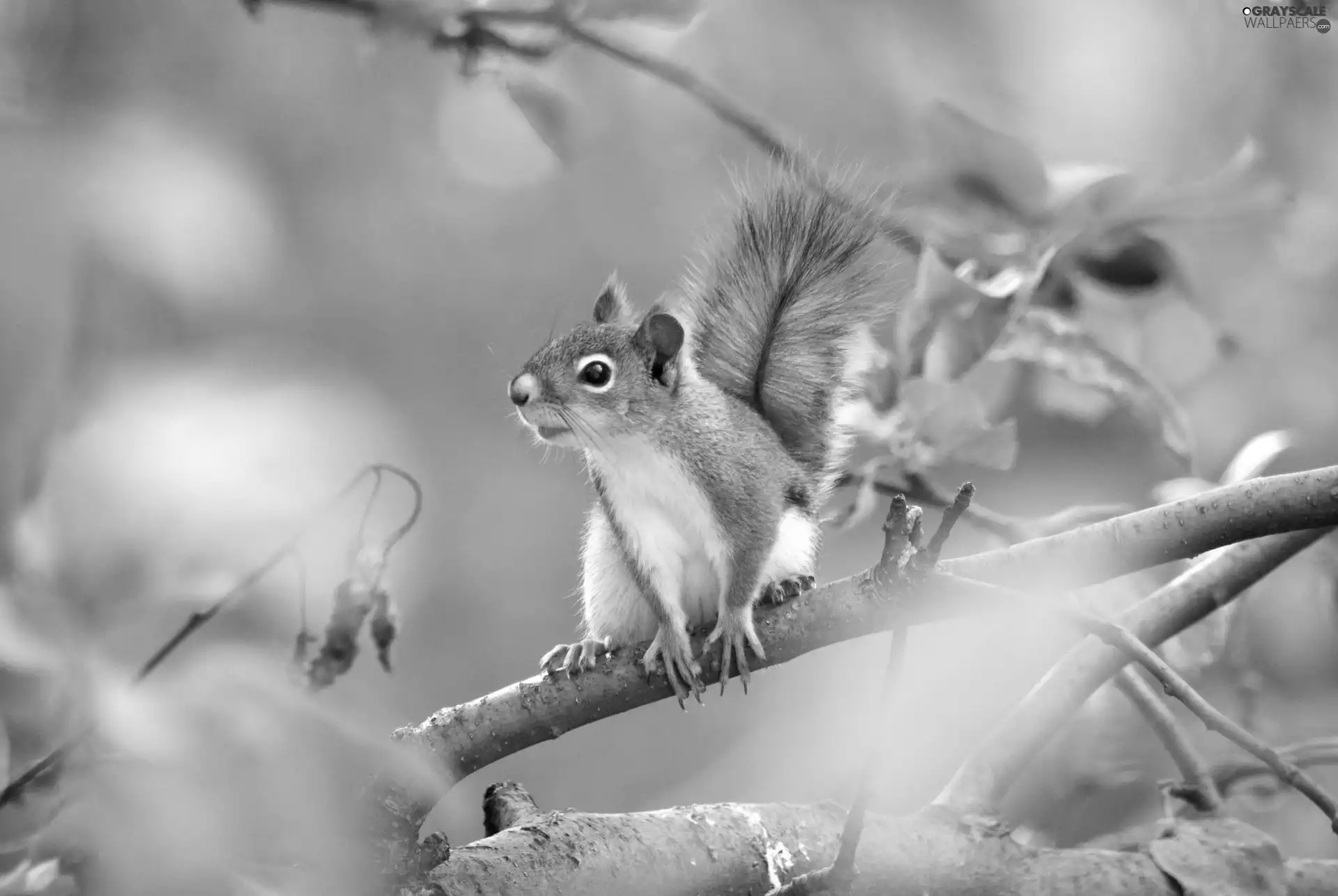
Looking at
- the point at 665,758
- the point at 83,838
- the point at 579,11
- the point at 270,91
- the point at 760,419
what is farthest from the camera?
the point at 665,758

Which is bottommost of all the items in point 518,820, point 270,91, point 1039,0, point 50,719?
point 50,719

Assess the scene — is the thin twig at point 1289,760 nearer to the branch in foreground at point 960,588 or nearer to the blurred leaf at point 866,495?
the branch in foreground at point 960,588

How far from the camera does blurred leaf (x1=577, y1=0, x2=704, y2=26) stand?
5.55 feet

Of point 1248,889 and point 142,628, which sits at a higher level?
point 142,628

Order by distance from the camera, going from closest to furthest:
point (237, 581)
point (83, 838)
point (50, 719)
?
1. point (83, 838)
2. point (50, 719)
3. point (237, 581)

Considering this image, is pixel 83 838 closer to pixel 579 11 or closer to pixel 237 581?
pixel 237 581

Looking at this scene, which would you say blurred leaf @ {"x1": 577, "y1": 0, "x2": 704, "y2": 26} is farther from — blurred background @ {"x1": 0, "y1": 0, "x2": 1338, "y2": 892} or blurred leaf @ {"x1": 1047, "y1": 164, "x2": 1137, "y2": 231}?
blurred leaf @ {"x1": 1047, "y1": 164, "x2": 1137, "y2": 231}

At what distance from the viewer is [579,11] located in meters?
1.72

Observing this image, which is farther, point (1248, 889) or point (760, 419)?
point (760, 419)

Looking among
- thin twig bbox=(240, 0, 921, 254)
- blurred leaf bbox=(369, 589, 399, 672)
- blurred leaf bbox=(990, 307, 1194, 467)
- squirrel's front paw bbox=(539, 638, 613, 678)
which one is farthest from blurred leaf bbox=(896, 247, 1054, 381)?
blurred leaf bbox=(369, 589, 399, 672)

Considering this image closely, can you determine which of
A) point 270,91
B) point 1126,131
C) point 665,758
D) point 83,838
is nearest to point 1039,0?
point 1126,131

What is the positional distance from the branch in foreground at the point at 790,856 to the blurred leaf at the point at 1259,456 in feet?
1.99

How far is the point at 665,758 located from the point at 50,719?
3.82 metres

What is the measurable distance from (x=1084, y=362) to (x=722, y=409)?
1.89ft
